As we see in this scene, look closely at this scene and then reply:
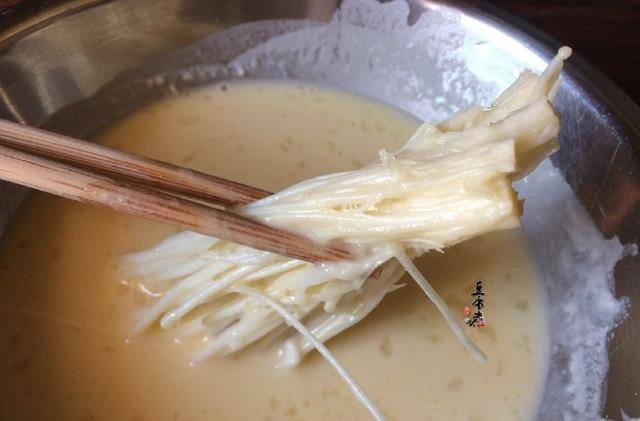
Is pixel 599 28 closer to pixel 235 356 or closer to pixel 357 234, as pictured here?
pixel 357 234

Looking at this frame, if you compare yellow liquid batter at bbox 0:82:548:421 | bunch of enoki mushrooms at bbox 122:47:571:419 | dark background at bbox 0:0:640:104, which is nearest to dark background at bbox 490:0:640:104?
dark background at bbox 0:0:640:104

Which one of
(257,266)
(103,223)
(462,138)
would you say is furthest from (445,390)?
(103,223)

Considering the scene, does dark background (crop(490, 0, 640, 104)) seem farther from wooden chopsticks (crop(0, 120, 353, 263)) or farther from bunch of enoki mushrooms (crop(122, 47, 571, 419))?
wooden chopsticks (crop(0, 120, 353, 263))

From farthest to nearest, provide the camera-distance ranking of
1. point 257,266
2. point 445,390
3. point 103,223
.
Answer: point 103,223 → point 445,390 → point 257,266

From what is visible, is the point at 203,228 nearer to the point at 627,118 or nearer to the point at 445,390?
the point at 445,390

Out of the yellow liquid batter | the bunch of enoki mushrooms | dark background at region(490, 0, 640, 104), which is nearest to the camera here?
the bunch of enoki mushrooms

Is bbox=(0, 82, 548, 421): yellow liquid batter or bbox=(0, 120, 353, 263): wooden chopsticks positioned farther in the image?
bbox=(0, 82, 548, 421): yellow liquid batter
